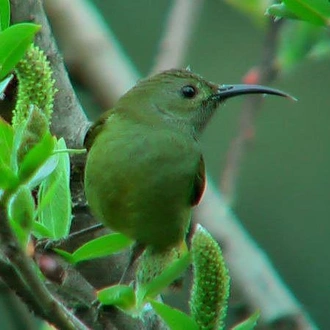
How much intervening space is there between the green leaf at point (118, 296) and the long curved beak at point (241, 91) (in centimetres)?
78

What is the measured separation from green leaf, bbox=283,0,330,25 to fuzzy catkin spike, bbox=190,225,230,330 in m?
0.36

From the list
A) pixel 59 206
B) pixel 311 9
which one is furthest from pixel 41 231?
pixel 311 9

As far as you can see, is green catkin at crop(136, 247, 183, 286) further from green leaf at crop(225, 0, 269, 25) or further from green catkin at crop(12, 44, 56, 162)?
green leaf at crop(225, 0, 269, 25)

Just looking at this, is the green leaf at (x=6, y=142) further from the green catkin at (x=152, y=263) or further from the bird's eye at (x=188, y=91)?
the bird's eye at (x=188, y=91)

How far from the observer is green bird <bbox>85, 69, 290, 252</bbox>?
7.62ft

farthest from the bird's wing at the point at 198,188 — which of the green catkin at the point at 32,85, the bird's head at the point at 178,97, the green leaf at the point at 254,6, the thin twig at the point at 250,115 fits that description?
the green catkin at the point at 32,85

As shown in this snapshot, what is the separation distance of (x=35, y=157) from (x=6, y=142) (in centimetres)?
9

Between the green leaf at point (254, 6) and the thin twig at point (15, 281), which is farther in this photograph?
the green leaf at point (254, 6)

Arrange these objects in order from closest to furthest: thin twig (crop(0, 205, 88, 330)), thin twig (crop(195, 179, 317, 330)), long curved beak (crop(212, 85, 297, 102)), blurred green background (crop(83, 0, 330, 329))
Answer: thin twig (crop(0, 205, 88, 330)) → long curved beak (crop(212, 85, 297, 102)) → thin twig (crop(195, 179, 317, 330)) → blurred green background (crop(83, 0, 330, 329))

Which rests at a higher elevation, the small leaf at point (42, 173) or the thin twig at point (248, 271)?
the small leaf at point (42, 173)

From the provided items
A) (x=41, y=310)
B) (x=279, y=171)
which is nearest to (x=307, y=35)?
(x=41, y=310)

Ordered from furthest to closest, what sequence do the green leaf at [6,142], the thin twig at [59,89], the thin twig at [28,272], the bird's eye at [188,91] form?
the bird's eye at [188,91]
the thin twig at [59,89]
the green leaf at [6,142]
the thin twig at [28,272]

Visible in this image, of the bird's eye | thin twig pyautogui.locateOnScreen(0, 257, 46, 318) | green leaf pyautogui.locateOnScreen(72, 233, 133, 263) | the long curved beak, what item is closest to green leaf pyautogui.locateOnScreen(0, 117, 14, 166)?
thin twig pyautogui.locateOnScreen(0, 257, 46, 318)

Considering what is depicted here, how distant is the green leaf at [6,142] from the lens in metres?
1.41
